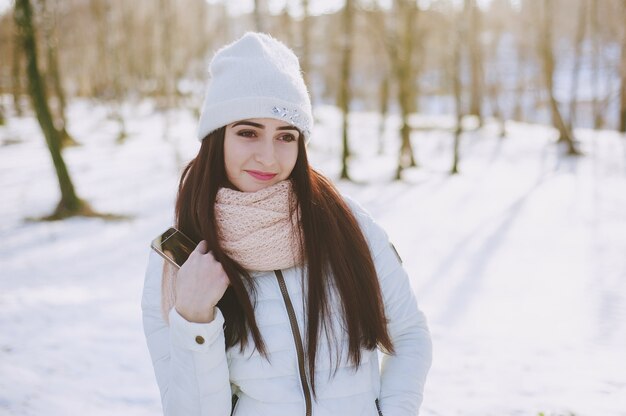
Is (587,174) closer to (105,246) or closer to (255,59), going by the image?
(105,246)

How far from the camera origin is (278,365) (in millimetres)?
1395

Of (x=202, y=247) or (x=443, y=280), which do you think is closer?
(x=202, y=247)

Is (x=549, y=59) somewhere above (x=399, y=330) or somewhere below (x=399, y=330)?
above

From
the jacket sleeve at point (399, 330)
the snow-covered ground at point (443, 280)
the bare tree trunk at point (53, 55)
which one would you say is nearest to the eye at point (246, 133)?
the jacket sleeve at point (399, 330)

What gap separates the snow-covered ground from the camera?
3.59 meters

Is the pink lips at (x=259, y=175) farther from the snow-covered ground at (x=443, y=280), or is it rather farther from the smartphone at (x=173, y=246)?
the snow-covered ground at (x=443, y=280)

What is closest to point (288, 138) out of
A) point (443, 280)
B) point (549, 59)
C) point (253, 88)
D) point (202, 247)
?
point (253, 88)

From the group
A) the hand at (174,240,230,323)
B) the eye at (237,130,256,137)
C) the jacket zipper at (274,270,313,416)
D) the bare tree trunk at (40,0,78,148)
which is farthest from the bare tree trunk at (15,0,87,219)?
the jacket zipper at (274,270,313,416)

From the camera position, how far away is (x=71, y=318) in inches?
193

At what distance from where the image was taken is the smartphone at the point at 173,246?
1.34 m

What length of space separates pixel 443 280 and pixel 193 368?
5.61 metres

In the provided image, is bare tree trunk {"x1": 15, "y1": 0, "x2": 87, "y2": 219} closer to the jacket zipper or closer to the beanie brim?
the beanie brim

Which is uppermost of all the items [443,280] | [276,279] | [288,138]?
[288,138]

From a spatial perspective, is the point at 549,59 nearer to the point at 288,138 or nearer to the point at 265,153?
the point at 288,138
